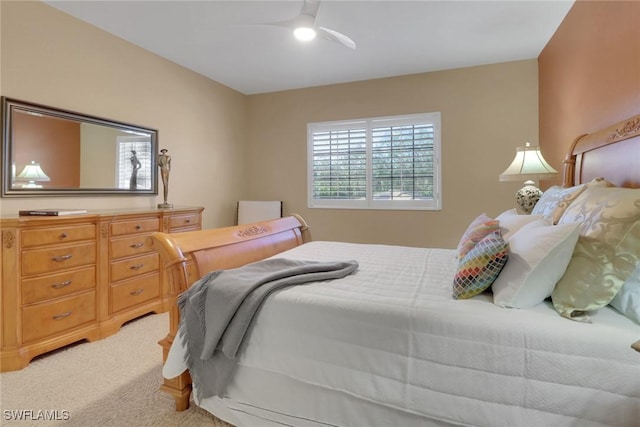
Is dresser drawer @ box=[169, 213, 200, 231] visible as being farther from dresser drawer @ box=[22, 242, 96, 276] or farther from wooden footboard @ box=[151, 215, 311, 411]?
wooden footboard @ box=[151, 215, 311, 411]

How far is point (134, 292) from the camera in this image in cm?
277

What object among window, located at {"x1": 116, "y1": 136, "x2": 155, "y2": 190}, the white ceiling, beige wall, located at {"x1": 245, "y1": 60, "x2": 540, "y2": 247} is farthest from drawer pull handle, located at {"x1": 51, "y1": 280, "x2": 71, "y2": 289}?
beige wall, located at {"x1": 245, "y1": 60, "x2": 540, "y2": 247}

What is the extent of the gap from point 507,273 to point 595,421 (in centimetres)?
52

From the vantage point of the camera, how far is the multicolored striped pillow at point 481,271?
1.32m

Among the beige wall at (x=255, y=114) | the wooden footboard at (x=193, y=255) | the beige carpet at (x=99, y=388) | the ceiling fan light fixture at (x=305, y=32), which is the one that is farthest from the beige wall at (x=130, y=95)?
the ceiling fan light fixture at (x=305, y=32)

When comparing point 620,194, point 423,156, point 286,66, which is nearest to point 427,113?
point 423,156

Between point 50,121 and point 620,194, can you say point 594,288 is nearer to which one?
point 620,194

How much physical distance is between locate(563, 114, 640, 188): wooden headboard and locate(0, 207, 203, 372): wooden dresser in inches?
133

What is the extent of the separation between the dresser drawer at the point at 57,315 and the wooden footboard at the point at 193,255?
117cm

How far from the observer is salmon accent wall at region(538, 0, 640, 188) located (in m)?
1.73

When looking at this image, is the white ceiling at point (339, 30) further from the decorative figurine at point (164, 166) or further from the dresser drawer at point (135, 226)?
the dresser drawer at point (135, 226)

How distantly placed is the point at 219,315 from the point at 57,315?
1.69 m

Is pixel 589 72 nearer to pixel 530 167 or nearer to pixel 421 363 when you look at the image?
pixel 530 167

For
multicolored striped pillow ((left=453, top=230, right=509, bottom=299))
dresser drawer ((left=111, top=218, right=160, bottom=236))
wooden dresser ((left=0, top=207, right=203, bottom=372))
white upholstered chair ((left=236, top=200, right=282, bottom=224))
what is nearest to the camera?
multicolored striped pillow ((left=453, top=230, right=509, bottom=299))
